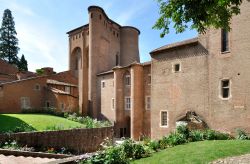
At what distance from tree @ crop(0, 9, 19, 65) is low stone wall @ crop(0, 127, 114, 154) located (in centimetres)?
4114

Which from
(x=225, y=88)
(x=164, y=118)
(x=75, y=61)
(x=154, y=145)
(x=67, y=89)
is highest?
(x=75, y=61)

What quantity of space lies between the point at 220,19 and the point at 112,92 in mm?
30048

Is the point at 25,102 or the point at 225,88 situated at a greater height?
→ the point at 225,88

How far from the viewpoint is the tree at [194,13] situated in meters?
8.53

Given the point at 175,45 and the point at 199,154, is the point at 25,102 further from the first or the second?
the point at 199,154

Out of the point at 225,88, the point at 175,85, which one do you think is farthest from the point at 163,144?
the point at 175,85

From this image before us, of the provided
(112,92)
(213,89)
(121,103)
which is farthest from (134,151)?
(112,92)

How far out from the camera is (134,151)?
1203cm

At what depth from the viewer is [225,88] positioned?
21188 mm

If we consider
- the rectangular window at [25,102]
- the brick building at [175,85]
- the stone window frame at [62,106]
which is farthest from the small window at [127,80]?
the rectangular window at [25,102]

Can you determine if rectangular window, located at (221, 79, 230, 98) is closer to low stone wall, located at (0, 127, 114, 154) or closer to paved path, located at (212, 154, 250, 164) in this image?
paved path, located at (212, 154, 250, 164)

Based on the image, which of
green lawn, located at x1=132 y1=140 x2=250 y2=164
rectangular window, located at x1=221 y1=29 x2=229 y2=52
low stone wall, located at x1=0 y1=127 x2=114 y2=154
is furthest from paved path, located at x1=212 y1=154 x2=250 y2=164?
rectangular window, located at x1=221 y1=29 x2=229 y2=52

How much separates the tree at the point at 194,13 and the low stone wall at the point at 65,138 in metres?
11.3

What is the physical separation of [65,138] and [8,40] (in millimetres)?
45968
